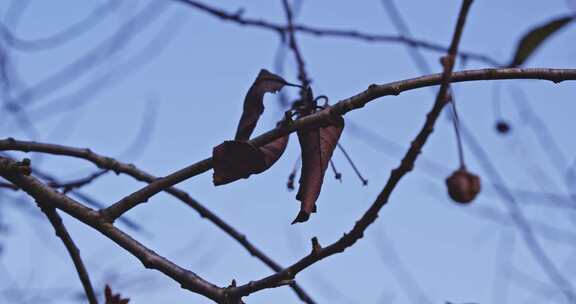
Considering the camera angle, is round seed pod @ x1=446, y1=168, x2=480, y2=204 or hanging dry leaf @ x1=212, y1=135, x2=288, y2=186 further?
round seed pod @ x1=446, y1=168, x2=480, y2=204

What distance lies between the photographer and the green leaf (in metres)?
0.76

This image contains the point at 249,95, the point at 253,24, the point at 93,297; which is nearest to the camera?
the point at 249,95

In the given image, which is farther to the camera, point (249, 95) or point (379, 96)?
point (249, 95)

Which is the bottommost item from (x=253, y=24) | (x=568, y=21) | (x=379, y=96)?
(x=379, y=96)

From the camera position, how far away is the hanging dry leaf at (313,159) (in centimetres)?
72

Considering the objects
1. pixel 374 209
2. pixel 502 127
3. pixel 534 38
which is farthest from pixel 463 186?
pixel 502 127

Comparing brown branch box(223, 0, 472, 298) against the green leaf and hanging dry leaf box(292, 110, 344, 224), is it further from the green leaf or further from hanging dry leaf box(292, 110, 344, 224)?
the green leaf

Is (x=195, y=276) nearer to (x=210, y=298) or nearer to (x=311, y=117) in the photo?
(x=210, y=298)

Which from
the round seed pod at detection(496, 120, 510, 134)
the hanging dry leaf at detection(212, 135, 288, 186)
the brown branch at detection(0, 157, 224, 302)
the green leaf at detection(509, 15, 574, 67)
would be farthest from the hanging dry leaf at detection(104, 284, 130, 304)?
the round seed pod at detection(496, 120, 510, 134)

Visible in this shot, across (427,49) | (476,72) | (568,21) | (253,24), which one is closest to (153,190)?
(476,72)

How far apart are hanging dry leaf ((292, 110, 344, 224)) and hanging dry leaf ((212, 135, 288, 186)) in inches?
1.6

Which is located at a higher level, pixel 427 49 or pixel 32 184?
pixel 427 49

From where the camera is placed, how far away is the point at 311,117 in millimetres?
723

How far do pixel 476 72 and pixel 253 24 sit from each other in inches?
41.6
